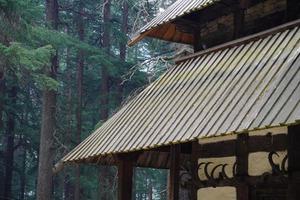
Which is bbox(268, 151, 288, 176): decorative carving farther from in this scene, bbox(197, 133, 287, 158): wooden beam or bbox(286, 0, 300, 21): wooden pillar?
bbox(286, 0, 300, 21): wooden pillar

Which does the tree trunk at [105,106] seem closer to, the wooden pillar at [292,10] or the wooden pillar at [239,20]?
the wooden pillar at [239,20]

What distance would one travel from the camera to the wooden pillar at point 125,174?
9227mm

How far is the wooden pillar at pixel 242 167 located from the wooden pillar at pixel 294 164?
1066 mm

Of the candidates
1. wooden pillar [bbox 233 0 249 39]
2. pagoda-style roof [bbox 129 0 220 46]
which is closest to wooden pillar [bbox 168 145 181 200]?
wooden pillar [bbox 233 0 249 39]

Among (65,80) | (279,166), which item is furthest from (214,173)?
(65,80)

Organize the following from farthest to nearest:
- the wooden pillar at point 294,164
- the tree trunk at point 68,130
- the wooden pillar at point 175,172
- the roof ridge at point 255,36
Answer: the tree trunk at point 68,130 < the wooden pillar at point 175,172 < the roof ridge at point 255,36 < the wooden pillar at point 294,164

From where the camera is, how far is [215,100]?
7.23 metres

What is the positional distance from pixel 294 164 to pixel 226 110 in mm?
1079

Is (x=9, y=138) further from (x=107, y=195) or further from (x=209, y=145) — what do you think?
(x=209, y=145)

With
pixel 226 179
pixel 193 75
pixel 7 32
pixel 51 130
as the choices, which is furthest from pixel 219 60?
pixel 51 130

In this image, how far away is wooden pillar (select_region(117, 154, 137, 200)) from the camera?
9.23 metres

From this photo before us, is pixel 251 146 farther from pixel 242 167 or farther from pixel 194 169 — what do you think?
pixel 194 169

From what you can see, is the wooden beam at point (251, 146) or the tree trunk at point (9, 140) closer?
the wooden beam at point (251, 146)

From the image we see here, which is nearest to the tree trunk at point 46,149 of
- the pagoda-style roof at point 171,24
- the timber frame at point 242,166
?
the pagoda-style roof at point 171,24
